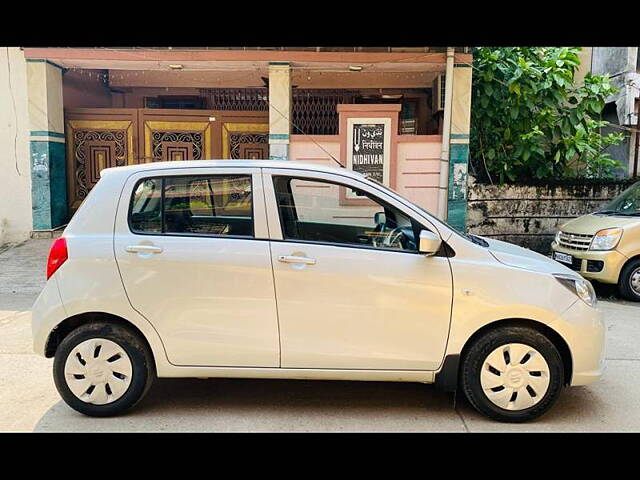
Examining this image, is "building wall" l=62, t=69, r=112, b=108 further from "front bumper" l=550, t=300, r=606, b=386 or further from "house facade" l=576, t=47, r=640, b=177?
"house facade" l=576, t=47, r=640, b=177

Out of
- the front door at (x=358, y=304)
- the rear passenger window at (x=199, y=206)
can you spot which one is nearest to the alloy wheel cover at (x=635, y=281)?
the front door at (x=358, y=304)

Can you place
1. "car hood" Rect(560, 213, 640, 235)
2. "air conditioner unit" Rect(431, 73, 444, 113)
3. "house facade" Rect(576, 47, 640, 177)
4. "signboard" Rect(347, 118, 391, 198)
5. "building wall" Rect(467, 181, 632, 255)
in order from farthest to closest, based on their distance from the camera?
"house facade" Rect(576, 47, 640, 177) → "air conditioner unit" Rect(431, 73, 444, 113) → "building wall" Rect(467, 181, 632, 255) → "signboard" Rect(347, 118, 391, 198) → "car hood" Rect(560, 213, 640, 235)

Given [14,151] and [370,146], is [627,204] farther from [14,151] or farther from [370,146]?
[14,151]

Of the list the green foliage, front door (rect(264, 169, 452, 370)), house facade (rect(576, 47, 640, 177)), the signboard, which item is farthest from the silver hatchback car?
house facade (rect(576, 47, 640, 177))

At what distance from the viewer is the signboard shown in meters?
9.38

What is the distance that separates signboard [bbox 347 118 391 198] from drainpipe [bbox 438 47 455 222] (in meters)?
0.98

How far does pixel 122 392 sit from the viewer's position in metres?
3.50

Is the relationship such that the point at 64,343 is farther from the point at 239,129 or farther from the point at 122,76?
the point at 122,76

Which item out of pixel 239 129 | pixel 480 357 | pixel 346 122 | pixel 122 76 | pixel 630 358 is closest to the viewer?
pixel 480 357

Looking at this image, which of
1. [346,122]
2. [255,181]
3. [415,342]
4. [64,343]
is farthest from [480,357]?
[346,122]

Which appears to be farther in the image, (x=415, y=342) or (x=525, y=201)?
(x=525, y=201)

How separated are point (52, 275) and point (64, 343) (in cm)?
47

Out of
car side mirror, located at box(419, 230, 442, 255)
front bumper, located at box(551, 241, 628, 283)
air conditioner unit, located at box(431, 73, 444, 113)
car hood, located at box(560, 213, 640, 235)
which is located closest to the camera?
car side mirror, located at box(419, 230, 442, 255)

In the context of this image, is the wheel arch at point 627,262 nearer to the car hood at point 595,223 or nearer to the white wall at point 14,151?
the car hood at point 595,223
